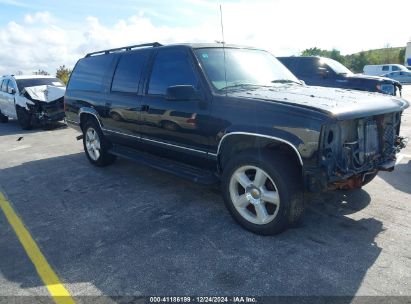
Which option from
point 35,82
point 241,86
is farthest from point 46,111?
point 241,86

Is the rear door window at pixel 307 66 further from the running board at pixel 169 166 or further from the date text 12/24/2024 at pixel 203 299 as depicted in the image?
the date text 12/24/2024 at pixel 203 299

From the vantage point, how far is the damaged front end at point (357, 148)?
335 centimetres

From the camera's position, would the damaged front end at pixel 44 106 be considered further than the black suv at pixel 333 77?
Yes

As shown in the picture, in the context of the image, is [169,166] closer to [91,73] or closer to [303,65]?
[91,73]

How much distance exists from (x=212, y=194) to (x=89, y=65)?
3.41m

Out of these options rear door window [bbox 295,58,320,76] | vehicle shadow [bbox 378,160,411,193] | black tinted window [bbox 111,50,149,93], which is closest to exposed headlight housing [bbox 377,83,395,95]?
rear door window [bbox 295,58,320,76]

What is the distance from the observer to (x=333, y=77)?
35.7 ft

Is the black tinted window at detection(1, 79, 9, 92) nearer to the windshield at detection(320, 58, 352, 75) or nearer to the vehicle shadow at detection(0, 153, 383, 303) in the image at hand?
the vehicle shadow at detection(0, 153, 383, 303)

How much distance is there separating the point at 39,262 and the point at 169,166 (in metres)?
1.99

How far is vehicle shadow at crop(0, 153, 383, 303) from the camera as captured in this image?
3057mm

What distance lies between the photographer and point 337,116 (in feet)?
10.5

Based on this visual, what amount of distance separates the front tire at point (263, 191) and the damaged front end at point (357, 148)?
0.38 metres

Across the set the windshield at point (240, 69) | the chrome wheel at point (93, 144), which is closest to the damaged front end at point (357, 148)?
the windshield at point (240, 69)

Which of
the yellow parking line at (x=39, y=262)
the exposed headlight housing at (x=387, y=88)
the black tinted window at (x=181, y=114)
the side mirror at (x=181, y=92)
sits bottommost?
the yellow parking line at (x=39, y=262)
